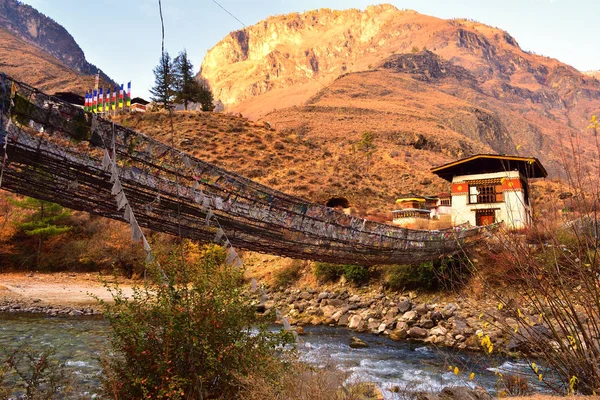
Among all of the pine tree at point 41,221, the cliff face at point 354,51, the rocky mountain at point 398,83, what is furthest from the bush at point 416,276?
the cliff face at point 354,51

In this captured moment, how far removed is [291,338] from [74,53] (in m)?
161

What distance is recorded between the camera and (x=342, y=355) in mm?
10070

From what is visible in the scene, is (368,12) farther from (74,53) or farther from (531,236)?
(531,236)

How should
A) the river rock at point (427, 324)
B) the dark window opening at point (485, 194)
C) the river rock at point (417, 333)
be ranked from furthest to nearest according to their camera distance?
the dark window opening at point (485, 194)
the river rock at point (427, 324)
the river rock at point (417, 333)

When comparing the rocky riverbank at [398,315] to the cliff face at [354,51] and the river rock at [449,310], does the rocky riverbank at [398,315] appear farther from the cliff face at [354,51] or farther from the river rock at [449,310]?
the cliff face at [354,51]

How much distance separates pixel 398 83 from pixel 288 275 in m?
89.5

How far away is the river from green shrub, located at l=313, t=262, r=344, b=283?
16.9ft

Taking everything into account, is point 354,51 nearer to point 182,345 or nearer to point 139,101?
point 139,101

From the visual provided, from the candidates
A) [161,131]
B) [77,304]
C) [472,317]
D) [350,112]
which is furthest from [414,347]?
[350,112]

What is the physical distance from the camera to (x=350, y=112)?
77688mm

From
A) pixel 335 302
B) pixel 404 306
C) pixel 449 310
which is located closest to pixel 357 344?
pixel 404 306

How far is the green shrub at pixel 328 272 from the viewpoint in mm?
19152

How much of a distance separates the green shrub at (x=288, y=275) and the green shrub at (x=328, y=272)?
161 centimetres

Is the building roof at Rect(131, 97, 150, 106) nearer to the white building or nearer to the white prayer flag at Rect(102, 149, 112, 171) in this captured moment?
the white building
